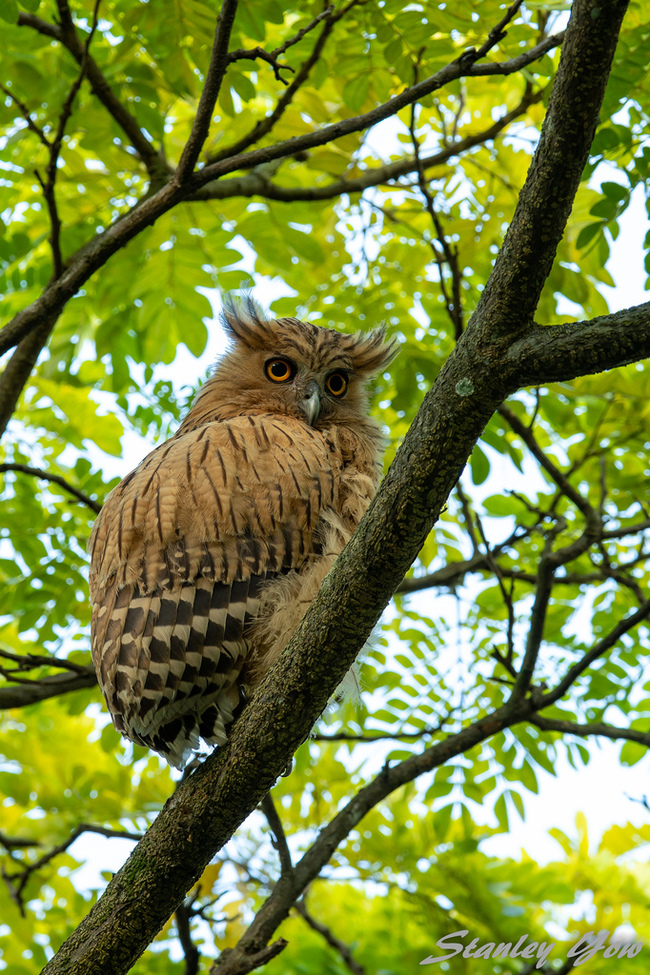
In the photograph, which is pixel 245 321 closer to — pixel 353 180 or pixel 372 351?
pixel 372 351

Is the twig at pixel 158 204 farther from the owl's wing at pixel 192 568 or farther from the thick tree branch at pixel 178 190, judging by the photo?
the owl's wing at pixel 192 568

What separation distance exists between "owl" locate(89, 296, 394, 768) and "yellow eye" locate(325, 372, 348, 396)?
1.89 feet

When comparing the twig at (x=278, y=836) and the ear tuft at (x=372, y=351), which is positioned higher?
the ear tuft at (x=372, y=351)

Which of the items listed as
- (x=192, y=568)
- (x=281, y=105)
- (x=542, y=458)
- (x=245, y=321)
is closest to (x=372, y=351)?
(x=245, y=321)

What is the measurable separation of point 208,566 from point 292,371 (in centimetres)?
129

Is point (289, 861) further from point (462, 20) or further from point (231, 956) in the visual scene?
point (462, 20)

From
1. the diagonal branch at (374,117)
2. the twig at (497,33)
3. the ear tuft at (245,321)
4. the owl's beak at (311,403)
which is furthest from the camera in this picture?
the ear tuft at (245,321)

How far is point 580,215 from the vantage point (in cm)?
427

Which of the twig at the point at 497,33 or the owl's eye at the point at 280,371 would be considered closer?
the twig at the point at 497,33

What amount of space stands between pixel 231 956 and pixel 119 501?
1.71m

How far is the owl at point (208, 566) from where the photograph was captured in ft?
8.73

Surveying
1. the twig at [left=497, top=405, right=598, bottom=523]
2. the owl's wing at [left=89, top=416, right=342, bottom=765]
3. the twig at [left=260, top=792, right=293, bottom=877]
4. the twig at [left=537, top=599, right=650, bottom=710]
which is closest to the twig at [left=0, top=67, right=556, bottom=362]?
the owl's wing at [left=89, top=416, right=342, bottom=765]

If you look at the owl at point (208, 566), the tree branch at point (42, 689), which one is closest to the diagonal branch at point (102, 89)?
the owl at point (208, 566)

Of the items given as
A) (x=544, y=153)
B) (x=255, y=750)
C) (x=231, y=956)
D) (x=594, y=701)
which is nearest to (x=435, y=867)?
(x=594, y=701)
